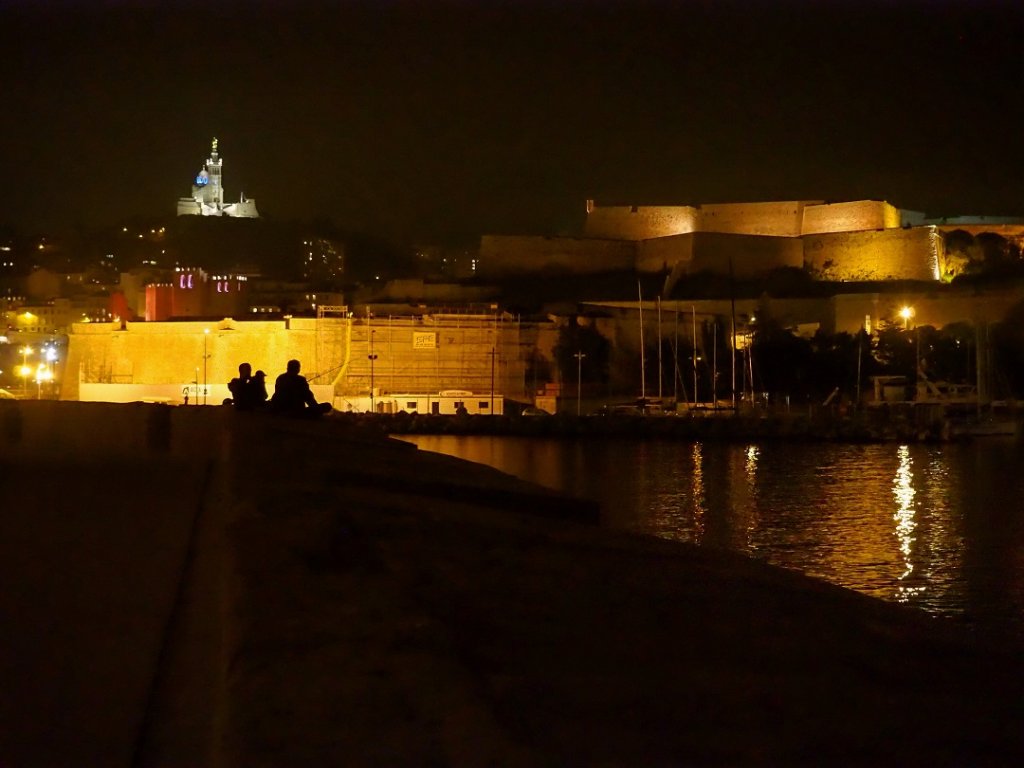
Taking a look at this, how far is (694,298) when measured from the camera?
38.8 m

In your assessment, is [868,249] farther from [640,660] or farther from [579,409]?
[640,660]

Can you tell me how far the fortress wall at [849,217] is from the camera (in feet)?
141

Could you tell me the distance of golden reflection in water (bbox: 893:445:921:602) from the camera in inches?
269

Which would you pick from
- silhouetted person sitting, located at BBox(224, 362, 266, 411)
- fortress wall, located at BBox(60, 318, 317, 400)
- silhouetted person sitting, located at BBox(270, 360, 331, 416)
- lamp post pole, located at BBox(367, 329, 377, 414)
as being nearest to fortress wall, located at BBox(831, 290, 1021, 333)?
lamp post pole, located at BBox(367, 329, 377, 414)

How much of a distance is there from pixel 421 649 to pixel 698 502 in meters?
10.6

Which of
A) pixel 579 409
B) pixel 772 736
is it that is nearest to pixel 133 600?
pixel 772 736

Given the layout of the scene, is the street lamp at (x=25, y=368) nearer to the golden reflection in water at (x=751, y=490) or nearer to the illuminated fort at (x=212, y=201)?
the golden reflection in water at (x=751, y=490)

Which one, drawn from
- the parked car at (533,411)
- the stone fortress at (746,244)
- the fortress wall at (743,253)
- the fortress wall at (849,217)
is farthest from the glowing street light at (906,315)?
the parked car at (533,411)

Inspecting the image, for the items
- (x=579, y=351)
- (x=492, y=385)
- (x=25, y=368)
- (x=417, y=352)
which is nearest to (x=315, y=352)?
(x=417, y=352)

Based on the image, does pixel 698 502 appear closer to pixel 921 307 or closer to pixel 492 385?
pixel 492 385

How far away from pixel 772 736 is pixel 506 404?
30101mm

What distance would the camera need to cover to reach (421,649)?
7.61 feet

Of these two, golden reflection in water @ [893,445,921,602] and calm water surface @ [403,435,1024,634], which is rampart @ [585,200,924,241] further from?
golden reflection in water @ [893,445,921,602]

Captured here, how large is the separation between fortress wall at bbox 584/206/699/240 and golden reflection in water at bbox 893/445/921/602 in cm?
2511
